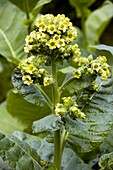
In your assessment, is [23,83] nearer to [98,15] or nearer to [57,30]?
[57,30]

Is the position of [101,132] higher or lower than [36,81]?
lower

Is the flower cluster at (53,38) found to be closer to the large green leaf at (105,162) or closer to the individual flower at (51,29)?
the individual flower at (51,29)

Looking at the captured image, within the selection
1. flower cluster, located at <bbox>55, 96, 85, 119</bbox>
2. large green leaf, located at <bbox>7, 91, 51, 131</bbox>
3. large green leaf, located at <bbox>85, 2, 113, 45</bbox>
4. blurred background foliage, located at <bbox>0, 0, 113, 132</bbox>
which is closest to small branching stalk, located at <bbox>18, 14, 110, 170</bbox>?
flower cluster, located at <bbox>55, 96, 85, 119</bbox>

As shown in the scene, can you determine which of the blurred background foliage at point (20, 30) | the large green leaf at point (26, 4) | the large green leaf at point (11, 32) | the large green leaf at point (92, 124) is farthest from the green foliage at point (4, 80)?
the large green leaf at point (92, 124)

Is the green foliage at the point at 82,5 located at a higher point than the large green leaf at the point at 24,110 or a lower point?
lower

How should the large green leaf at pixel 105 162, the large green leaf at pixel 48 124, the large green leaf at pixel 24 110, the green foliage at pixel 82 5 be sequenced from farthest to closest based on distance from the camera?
1. the green foliage at pixel 82 5
2. the large green leaf at pixel 24 110
3. the large green leaf at pixel 105 162
4. the large green leaf at pixel 48 124

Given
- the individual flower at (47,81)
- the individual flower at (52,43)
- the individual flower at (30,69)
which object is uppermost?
the individual flower at (52,43)

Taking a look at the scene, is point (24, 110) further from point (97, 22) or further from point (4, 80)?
point (97, 22)

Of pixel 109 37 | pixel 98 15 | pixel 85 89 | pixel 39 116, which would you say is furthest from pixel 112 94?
pixel 109 37
